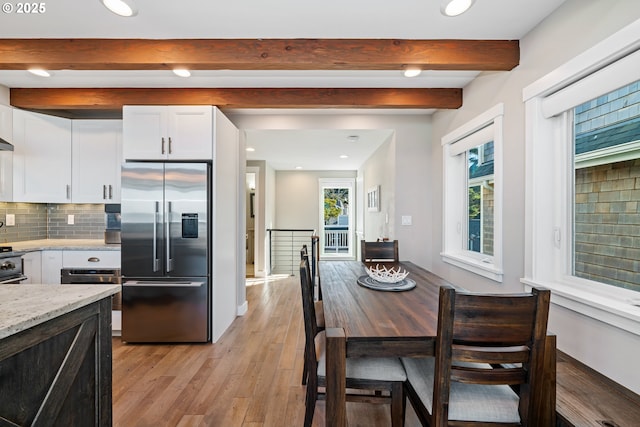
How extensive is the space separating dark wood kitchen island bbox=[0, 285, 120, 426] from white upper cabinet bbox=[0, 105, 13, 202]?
2.49m

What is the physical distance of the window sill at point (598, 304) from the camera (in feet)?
4.45

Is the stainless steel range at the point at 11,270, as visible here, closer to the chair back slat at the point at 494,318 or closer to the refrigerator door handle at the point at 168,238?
the refrigerator door handle at the point at 168,238

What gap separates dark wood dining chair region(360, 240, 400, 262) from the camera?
3180mm

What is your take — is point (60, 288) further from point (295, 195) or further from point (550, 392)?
point (295, 195)

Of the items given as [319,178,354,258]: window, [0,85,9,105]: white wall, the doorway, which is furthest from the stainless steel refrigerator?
the doorway

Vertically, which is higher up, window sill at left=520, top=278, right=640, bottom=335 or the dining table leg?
window sill at left=520, top=278, right=640, bottom=335

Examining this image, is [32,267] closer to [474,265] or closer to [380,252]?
[380,252]

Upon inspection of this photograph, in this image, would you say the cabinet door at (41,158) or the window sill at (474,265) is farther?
the cabinet door at (41,158)

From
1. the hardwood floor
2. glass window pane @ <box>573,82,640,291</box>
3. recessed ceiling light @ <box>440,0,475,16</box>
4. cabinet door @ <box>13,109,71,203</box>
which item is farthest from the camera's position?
cabinet door @ <box>13,109,71,203</box>

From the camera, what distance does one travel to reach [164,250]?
2.91m

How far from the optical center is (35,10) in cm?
186

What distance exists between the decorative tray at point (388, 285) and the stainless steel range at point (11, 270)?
3.02 meters

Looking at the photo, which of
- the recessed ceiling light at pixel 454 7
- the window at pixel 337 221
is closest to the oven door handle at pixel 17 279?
the recessed ceiling light at pixel 454 7

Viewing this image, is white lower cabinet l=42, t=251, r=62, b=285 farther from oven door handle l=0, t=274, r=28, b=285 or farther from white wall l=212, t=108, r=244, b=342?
white wall l=212, t=108, r=244, b=342
